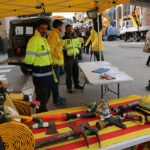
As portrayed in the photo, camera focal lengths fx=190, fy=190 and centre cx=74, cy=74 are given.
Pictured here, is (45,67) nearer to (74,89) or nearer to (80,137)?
(80,137)

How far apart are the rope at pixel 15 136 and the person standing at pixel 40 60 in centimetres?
173

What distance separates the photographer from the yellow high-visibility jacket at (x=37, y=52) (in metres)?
3.35

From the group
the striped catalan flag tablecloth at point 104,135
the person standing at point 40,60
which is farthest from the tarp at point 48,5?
the striped catalan flag tablecloth at point 104,135

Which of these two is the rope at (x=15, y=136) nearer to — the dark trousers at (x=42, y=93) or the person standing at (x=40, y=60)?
the person standing at (x=40, y=60)

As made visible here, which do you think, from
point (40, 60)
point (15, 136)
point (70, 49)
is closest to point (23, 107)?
point (15, 136)

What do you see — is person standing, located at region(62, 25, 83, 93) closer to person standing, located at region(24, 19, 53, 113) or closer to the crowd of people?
the crowd of people

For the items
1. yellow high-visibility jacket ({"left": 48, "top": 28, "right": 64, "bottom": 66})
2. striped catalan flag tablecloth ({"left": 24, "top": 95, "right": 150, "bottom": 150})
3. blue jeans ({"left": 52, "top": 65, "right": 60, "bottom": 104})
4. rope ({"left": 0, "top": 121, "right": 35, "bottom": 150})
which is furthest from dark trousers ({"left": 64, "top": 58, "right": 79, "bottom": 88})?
rope ({"left": 0, "top": 121, "right": 35, "bottom": 150})

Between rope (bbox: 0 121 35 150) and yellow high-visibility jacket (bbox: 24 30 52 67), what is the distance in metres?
1.73

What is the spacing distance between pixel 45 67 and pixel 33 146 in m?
1.88

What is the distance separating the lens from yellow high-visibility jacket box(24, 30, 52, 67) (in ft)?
11.0

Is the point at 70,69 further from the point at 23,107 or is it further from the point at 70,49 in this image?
the point at 23,107

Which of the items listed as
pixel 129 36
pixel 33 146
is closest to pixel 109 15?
pixel 129 36

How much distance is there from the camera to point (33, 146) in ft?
6.16

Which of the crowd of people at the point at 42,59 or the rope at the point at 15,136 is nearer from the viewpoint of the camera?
the rope at the point at 15,136
